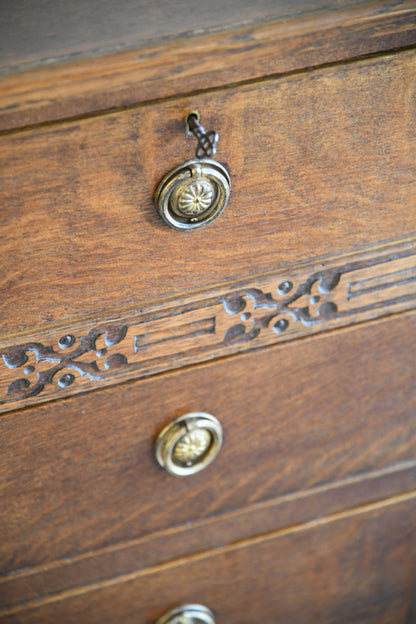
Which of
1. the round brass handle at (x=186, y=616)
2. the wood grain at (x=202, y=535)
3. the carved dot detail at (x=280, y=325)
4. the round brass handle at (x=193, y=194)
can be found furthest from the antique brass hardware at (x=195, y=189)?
the round brass handle at (x=186, y=616)

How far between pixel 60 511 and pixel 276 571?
9.1 inches

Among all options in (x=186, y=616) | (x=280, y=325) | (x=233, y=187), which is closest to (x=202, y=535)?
(x=186, y=616)

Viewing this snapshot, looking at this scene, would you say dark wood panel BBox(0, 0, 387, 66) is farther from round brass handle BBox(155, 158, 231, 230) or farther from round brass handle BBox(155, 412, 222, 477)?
round brass handle BBox(155, 412, 222, 477)

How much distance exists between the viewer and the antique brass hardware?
1.12ft

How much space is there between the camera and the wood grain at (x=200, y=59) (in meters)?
0.31

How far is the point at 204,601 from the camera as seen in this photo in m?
0.59

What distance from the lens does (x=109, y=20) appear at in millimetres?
344

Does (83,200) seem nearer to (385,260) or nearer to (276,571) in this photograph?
(385,260)

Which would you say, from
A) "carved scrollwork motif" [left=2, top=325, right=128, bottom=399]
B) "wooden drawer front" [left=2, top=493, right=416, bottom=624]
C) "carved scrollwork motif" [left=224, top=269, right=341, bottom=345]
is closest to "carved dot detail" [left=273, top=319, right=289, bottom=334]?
"carved scrollwork motif" [left=224, top=269, right=341, bottom=345]

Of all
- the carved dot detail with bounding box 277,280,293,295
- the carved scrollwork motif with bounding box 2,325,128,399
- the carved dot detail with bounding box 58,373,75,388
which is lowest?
the carved dot detail with bounding box 277,280,293,295

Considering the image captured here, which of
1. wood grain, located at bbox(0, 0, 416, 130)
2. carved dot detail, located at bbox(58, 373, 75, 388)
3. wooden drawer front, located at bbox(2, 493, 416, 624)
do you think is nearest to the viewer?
wood grain, located at bbox(0, 0, 416, 130)

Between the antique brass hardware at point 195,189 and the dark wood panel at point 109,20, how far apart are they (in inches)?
2.0

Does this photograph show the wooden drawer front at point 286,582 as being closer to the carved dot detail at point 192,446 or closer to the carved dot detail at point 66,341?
the carved dot detail at point 192,446

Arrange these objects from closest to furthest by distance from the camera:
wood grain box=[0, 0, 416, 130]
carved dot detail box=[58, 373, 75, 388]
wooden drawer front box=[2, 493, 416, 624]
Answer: wood grain box=[0, 0, 416, 130], carved dot detail box=[58, 373, 75, 388], wooden drawer front box=[2, 493, 416, 624]
